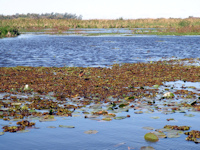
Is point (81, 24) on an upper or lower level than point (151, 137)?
upper

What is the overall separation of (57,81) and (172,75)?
6.85 meters

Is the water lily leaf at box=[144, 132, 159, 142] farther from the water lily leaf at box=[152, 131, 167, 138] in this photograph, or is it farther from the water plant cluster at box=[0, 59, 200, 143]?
the water lily leaf at box=[152, 131, 167, 138]

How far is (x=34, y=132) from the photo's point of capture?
962cm

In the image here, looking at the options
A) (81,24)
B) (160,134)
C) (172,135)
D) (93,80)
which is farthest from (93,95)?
(81,24)

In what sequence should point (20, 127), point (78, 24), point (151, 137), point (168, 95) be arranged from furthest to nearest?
point (78, 24) < point (168, 95) < point (20, 127) < point (151, 137)

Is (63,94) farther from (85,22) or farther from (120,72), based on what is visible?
A: (85,22)

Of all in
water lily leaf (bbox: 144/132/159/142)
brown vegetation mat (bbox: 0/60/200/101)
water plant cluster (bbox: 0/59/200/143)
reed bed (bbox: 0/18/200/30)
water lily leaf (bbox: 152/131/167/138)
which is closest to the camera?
water lily leaf (bbox: 144/132/159/142)

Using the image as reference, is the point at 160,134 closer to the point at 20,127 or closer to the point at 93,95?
the point at 20,127

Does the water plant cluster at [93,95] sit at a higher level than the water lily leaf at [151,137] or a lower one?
lower

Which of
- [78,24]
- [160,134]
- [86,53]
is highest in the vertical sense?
[78,24]

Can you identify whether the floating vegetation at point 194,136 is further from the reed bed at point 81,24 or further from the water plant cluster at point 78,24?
the reed bed at point 81,24

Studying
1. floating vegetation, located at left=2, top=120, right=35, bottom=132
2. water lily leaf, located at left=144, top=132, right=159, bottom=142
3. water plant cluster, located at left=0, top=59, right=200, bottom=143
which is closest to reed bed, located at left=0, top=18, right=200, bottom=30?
water plant cluster, located at left=0, top=59, right=200, bottom=143

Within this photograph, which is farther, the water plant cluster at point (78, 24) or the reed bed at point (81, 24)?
the reed bed at point (81, 24)

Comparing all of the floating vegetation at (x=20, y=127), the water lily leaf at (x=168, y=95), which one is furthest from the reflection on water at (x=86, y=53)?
the floating vegetation at (x=20, y=127)
